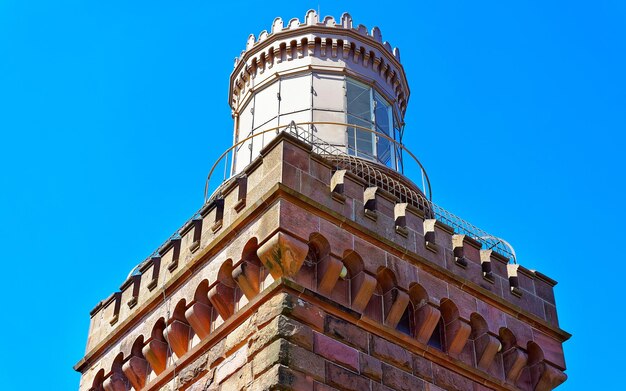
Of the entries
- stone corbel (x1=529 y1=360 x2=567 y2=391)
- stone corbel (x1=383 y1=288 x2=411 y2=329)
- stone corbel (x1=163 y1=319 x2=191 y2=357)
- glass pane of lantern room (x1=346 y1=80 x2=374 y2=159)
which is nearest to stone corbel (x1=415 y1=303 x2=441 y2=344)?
stone corbel (x1=383 y1=288 x2=411 y2=329)

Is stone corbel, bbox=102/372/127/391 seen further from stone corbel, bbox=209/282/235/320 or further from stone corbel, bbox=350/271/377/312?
stone corbel, bbox=350/271/377/312

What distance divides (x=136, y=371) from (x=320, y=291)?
145 inches

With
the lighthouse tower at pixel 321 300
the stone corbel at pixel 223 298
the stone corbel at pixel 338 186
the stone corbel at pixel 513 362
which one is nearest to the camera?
the lighthouse tower at pixel 321 300

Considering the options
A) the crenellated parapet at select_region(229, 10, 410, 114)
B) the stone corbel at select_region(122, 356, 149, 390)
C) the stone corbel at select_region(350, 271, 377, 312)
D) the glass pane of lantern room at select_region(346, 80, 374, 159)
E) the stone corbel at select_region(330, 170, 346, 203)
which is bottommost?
the stone corbel at select_region(122, 356, 149, 390)

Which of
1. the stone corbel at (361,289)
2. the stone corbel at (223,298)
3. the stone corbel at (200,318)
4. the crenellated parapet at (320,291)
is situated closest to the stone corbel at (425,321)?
the crenellated parapet at (320,291)

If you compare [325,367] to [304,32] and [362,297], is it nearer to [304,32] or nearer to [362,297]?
[362,297]

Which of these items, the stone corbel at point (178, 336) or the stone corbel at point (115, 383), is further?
the stone corbel at point (115, 383)

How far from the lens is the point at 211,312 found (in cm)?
1612

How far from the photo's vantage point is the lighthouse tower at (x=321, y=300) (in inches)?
586

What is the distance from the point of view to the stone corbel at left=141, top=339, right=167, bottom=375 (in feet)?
54.8

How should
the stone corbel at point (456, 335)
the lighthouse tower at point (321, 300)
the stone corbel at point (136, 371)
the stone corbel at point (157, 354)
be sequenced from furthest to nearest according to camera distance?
the stone corbel at point (136, 371)
the stone corbel at point (157, 354)
the stone corbel at point (456, 335)
the lighthouse tower at point (321, 300)

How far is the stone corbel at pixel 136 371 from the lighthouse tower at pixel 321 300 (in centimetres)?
2

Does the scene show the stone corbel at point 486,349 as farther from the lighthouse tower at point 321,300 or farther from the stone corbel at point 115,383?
the stone corbel at point 115,383

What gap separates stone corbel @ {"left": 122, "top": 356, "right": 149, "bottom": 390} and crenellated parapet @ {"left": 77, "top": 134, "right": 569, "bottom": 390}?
0.02 m
